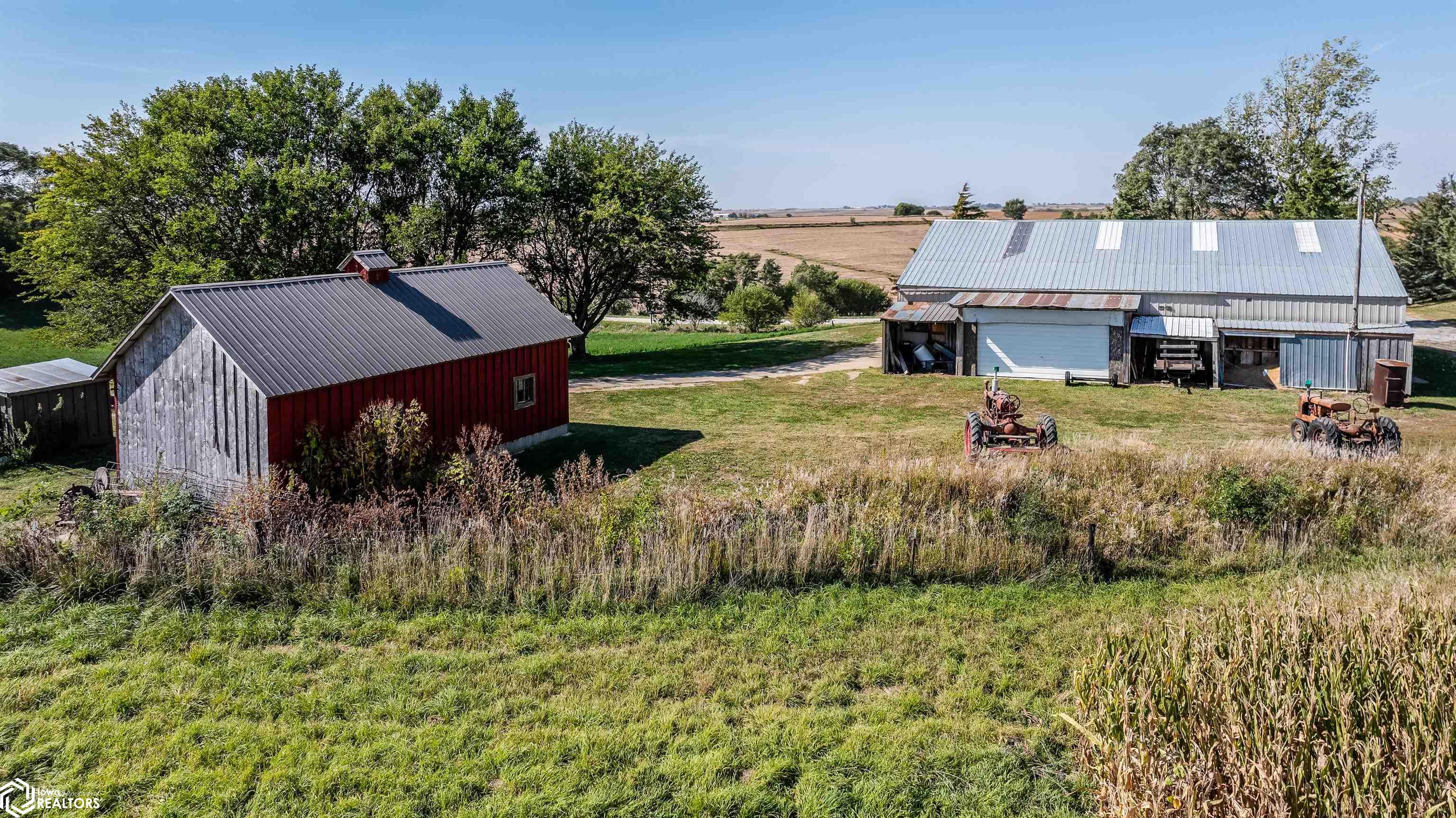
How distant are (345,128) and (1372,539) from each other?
30456 millimetres

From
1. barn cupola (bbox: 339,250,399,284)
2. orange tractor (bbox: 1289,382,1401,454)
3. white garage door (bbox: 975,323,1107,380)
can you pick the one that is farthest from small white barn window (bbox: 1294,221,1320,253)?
barn cupola (bbox: 339,250,399,284)

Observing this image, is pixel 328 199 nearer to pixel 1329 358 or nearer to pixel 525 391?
pixel 525 391

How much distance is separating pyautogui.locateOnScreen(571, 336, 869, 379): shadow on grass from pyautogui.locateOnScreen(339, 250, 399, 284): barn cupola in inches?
550

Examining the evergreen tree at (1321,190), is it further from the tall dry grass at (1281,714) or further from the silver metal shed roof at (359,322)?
the tall dry grass at (1281,714)

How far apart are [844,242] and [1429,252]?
2216 inches

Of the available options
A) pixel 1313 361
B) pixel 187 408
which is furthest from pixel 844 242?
pixel 187 408

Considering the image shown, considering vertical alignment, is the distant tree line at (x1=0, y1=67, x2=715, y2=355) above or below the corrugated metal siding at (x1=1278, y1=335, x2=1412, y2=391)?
above

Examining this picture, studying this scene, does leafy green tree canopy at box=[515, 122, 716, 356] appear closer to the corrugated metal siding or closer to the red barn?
the red barn

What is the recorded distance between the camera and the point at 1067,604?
11023 millimetres

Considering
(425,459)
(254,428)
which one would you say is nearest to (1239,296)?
(425,459)

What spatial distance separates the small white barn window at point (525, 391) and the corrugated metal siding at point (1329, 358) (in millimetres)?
22733

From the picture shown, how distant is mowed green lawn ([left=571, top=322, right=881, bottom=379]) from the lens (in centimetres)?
3509

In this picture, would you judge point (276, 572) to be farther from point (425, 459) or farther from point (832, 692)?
point (832, 692)

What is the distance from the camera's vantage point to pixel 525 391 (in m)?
20.9
